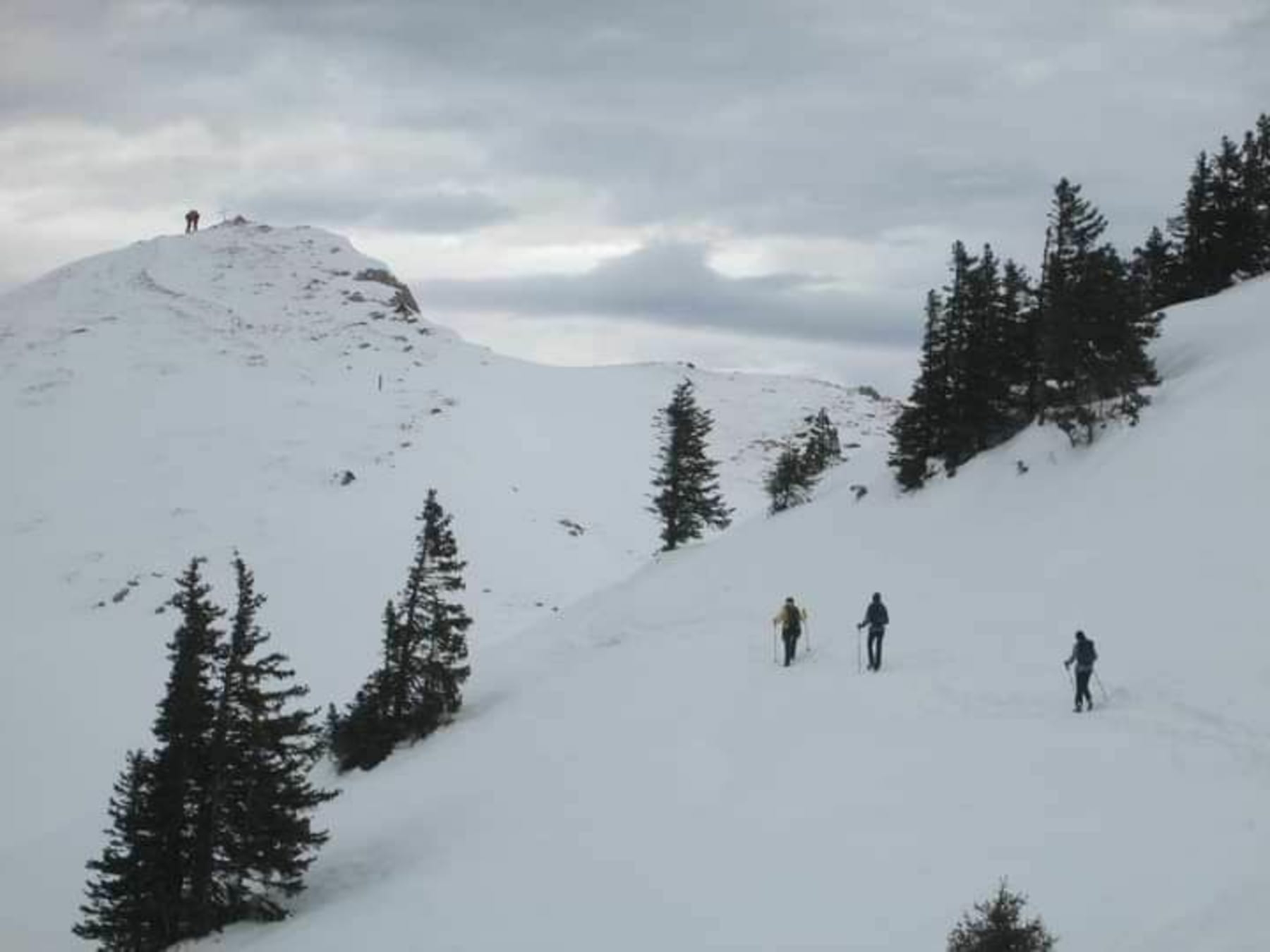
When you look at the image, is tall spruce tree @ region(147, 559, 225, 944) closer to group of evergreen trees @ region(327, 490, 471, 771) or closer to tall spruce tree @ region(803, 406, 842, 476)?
group of evergreen trees @ region(327, 490, 471, 771)

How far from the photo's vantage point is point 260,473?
8062cm

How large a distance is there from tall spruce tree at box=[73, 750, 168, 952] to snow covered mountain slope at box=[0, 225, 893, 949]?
26.2ft

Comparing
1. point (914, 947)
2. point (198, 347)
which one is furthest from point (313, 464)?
point (914, 947)

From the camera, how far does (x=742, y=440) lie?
380 feet

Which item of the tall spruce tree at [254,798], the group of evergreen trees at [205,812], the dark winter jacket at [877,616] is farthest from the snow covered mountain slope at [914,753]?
the dark winter jacket at [877,616]

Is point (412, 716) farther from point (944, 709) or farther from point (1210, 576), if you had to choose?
point (1210, 576)

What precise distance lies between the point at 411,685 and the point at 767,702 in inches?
591

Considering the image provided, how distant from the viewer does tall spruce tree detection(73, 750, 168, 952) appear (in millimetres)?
23953

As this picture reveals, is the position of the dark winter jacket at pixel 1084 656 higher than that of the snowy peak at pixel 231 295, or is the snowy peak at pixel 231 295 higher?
the snowy peak at pixel 231 295

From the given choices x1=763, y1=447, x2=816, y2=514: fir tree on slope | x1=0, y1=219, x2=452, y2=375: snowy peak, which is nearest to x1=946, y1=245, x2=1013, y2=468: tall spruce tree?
x1=763, y1=447, x2=816, y2=514: fir tree on slope

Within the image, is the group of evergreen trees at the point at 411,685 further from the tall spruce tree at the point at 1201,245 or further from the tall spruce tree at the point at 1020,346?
the tall spruce tree at the point at 1201,245

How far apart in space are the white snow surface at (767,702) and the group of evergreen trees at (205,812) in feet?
3.86

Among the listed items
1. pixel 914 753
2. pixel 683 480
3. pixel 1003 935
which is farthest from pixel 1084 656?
pixel 683 480

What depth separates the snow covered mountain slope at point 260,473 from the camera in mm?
50781
